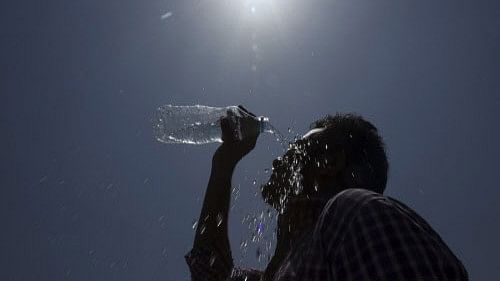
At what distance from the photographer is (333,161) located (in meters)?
2.64

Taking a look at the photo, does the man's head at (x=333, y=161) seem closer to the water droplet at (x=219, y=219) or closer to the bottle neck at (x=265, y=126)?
the water droplet at (x=219, y=219)

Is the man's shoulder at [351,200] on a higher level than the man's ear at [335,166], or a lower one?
lower

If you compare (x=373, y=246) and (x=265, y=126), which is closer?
(x=373, y=246)

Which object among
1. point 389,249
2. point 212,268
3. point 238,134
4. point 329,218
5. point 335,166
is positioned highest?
point 238,134

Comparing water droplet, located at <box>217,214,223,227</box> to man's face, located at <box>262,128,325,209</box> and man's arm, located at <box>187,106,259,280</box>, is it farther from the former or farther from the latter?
man's face, located at <box>262,128,325,209</box>

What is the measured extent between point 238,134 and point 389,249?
108 inches

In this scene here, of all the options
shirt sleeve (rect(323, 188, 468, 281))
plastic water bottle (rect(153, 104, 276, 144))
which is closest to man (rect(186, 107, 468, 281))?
Answer: shirt sleeve (rect(323, 188, 468, 281))

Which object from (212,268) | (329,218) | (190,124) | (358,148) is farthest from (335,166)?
(190,124)

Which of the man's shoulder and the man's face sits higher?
the man's face

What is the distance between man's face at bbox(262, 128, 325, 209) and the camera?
279cm

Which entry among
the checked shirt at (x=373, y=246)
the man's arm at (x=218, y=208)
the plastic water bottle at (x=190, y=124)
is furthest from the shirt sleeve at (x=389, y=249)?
the plastic water bottle at (x=190, y=124)

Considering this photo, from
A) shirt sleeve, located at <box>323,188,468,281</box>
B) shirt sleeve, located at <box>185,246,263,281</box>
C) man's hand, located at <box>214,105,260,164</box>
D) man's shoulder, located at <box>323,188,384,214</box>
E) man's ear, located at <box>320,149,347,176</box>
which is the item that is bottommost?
shirt sleeve, located at <box>185,246,263,281</box>

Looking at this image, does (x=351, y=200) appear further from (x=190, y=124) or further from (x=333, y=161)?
(x=190, y=124)

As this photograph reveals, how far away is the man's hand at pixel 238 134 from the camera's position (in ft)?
12.8
